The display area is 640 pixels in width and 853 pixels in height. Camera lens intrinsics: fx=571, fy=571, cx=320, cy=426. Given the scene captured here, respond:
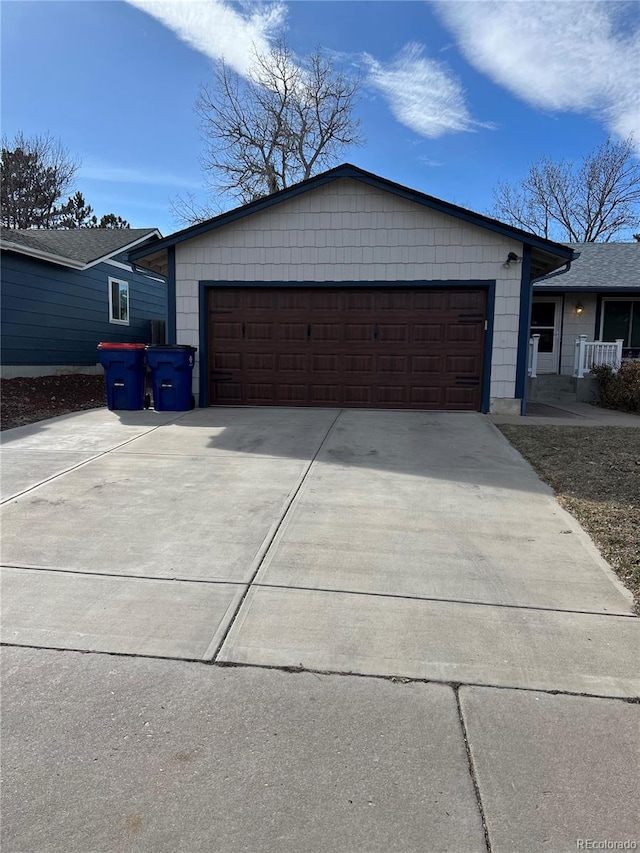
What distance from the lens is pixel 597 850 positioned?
1.79 meters

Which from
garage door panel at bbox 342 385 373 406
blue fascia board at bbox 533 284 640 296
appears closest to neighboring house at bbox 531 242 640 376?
blue fascia board at bbox 533 284 640 296

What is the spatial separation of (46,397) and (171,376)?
385 centimetres

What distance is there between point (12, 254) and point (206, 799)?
45.1 ft

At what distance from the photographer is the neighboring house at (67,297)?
13062 mm

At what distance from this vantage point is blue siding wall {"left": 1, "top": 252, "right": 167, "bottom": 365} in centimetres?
1302

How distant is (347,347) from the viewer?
10.5m

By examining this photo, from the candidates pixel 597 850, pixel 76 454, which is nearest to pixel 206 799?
pixel 597 850

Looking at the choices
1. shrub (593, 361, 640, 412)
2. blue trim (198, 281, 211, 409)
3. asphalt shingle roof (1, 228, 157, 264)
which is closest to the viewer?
blue trim (198, 281, 211, 409)

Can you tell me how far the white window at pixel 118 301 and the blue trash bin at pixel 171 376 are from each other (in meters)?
7.91

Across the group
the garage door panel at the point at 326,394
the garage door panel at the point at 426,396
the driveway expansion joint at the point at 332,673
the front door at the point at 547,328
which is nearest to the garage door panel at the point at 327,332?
the garage door panel at the point at 326,394

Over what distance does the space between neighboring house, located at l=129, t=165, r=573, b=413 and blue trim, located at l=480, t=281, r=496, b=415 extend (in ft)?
0.07

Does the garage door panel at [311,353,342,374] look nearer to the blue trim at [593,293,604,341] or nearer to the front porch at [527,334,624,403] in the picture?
the front porch at [527,334,624,403]

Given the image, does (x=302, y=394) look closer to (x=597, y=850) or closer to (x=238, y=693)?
(x=238, y=693)

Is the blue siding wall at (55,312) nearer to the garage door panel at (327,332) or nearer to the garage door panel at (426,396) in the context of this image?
the garage door panel at (327,332)
